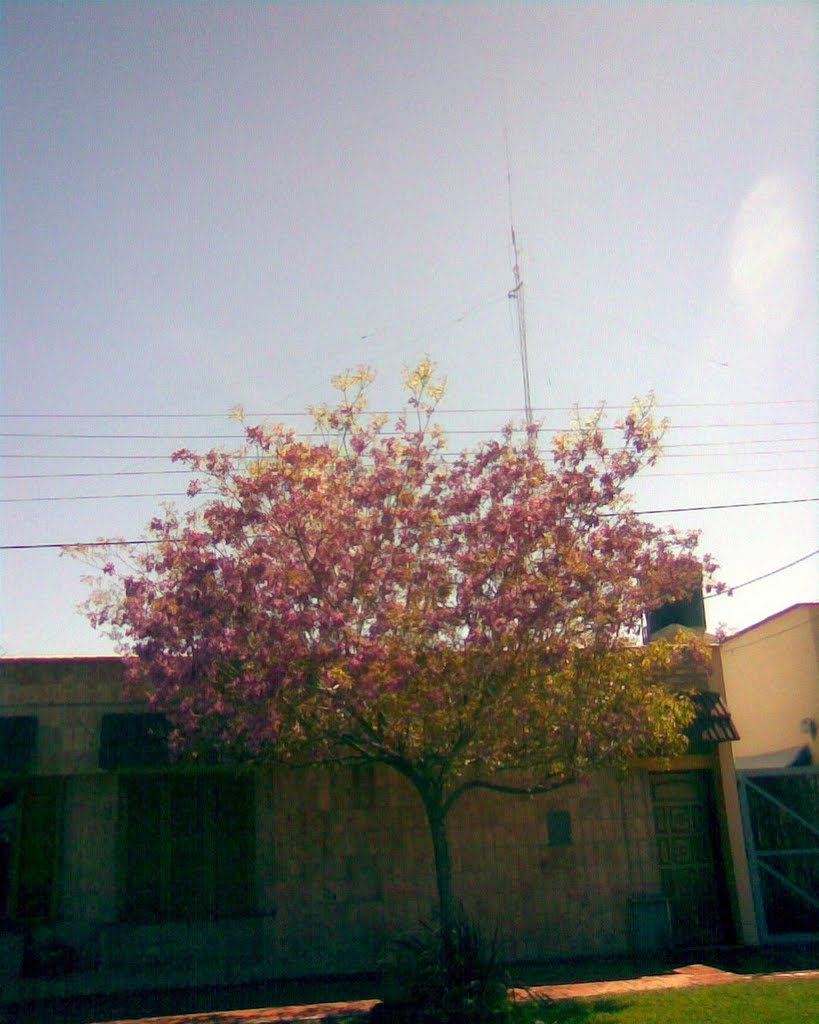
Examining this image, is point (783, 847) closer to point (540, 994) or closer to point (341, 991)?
point (540, 994)

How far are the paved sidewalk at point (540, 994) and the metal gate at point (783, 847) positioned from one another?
2.48m

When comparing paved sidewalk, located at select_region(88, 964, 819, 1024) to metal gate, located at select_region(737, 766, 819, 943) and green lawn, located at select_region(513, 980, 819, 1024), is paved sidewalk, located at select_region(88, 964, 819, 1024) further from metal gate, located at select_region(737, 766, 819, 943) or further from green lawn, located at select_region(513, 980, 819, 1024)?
metal gate, located at select_region(737, 766, 819, 943)

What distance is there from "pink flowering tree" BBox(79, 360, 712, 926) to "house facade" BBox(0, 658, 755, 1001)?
8.49ft

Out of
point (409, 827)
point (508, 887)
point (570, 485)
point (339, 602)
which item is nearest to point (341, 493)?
point (339, 602)

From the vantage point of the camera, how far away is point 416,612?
10883mm

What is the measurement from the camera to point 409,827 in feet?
46.4

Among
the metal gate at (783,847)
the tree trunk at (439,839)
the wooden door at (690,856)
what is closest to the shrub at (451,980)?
the tree trunk at (439,839)

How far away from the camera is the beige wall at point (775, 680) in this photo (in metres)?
17.6

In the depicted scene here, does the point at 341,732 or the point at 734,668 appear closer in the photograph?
the point at 341,732

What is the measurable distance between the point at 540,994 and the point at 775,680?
9.12 m

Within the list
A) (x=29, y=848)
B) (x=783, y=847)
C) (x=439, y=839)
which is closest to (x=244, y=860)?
(x=29, y=848)

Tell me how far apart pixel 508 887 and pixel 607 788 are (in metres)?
1.94

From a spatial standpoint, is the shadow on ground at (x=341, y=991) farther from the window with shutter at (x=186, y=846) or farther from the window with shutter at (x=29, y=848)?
the window with shutter at (x=29, y=848)

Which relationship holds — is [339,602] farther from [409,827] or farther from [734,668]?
[734,668]
